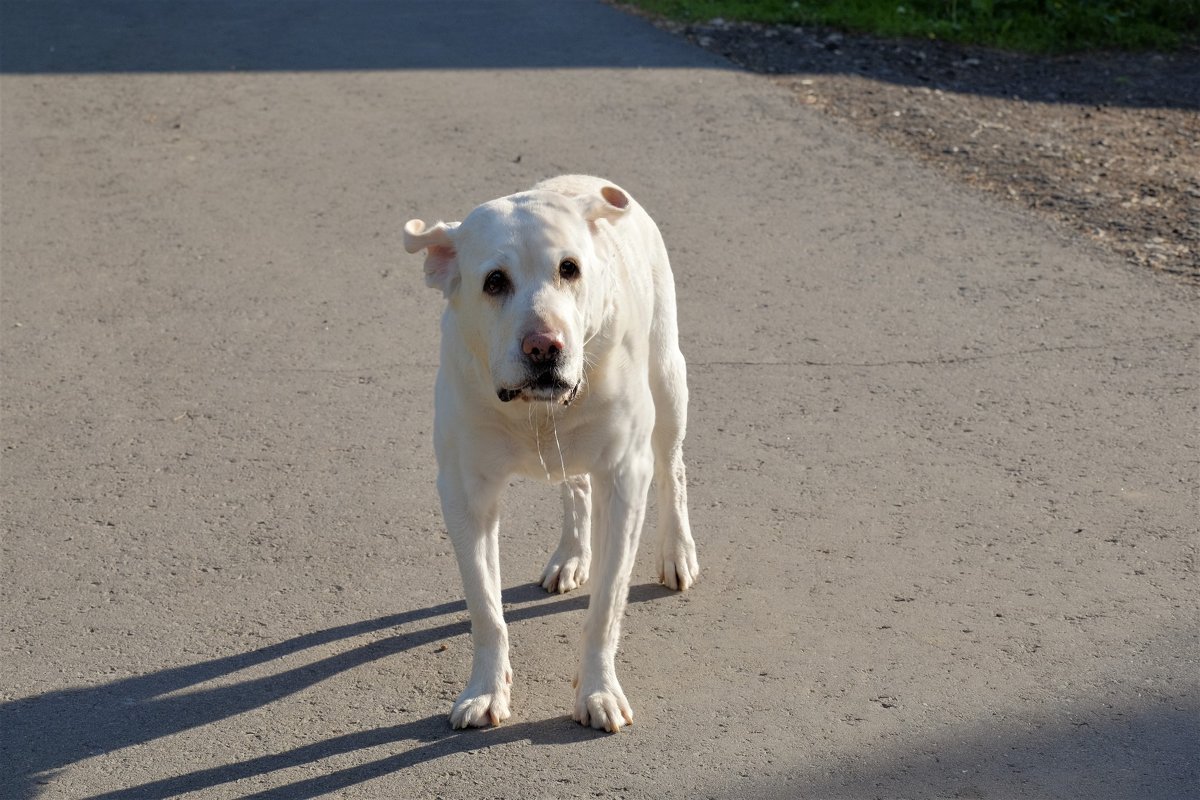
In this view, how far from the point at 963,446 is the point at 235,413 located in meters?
3.31

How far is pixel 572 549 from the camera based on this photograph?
533 centimetres

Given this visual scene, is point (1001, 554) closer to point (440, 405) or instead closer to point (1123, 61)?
point (440, 405)

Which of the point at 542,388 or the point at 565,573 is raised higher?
the point at 542,388

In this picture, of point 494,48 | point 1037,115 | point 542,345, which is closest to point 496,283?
point 542,345

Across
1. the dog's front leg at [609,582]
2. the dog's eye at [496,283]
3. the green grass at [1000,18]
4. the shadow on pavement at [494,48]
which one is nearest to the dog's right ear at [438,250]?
the dog's eye at [496,283]

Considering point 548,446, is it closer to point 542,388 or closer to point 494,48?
point 542,388

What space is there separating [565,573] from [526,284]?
5.32ft

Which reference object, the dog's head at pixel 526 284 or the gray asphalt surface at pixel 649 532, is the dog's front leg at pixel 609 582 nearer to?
the gray asphalt surface at pixel 649 532

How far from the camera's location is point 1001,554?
545 cm

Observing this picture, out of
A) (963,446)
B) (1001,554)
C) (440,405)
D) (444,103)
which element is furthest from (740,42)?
(440,405)

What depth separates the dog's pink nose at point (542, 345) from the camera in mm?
3867

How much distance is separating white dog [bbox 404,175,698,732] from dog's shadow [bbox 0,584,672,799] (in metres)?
0.13

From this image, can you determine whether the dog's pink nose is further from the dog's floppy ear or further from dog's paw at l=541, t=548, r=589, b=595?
dog's paw at l=541, t=548, r=589, b=595

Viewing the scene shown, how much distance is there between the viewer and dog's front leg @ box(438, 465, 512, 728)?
173 inches
